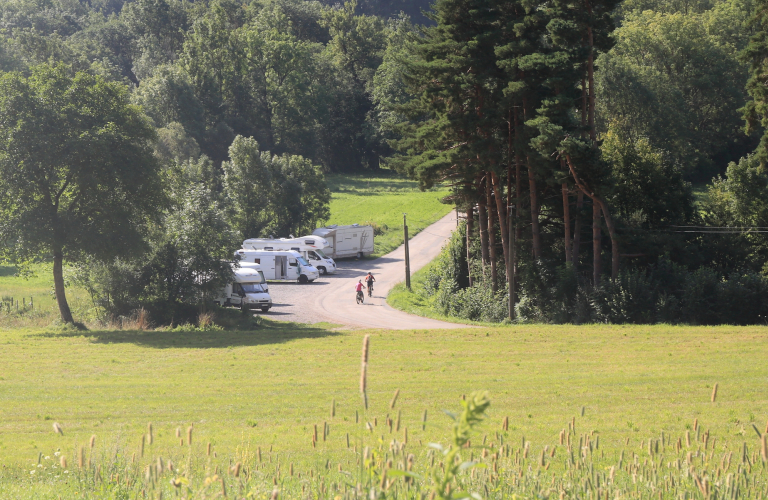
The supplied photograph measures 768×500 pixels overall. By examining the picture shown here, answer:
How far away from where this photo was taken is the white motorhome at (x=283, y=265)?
171 ft

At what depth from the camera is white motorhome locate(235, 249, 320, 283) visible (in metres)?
52.0

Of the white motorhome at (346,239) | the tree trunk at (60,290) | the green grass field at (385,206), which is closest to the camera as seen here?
the tree trunk at (60,290)

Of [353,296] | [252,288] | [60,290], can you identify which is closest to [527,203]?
[353,296]

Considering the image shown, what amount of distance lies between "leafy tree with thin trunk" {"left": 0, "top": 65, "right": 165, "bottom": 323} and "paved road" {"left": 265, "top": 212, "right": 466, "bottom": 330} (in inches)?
409

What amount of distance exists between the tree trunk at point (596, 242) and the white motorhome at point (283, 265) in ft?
76.8

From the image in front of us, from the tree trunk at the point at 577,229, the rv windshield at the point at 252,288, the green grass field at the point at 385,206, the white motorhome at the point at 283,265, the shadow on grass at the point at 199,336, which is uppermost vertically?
the green grass field at the point at 385,206

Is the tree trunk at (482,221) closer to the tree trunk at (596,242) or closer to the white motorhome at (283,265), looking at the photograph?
the tree trunk at (596,242)

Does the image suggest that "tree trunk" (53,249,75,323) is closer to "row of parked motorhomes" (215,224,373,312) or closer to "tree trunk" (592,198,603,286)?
"row of parked motorhomes" (215,224,373,312)

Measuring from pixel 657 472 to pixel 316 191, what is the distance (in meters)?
60.6

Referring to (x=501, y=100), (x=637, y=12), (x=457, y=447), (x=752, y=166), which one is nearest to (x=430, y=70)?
(x=501, y=100)

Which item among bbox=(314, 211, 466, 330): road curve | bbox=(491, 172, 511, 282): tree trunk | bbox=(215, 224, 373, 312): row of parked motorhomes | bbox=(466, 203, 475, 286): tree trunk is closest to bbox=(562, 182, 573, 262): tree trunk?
bbox=(491, 172, 511, 282): tree trunk

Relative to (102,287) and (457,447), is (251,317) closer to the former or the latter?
(102,287)

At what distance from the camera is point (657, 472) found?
5.94m

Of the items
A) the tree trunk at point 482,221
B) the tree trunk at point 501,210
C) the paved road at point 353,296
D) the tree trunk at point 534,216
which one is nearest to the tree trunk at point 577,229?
the tree trunk at point 534,216
